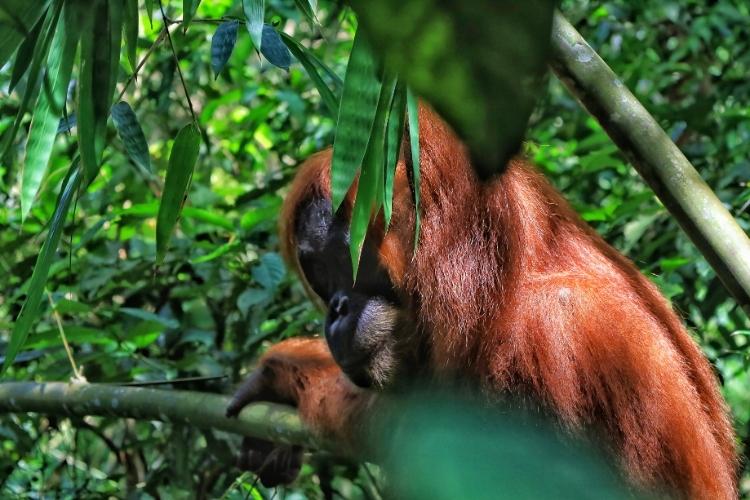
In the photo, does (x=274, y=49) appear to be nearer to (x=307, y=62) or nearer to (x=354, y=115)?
(x=307, y=62)

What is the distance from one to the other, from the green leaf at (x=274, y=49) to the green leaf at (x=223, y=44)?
0.06 metres

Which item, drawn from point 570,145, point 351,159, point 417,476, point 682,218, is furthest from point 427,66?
point 570,145

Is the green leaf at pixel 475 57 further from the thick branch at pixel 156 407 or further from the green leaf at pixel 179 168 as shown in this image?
the thick branch at pixel 156 407

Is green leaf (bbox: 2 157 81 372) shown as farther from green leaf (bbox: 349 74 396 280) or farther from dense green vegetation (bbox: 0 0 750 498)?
dense green vegetation (bbox: 0 0 750 498)

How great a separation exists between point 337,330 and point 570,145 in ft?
6.69

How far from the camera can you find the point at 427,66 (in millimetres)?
318

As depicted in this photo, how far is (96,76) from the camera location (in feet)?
3.06

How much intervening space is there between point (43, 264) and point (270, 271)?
1.31 metres

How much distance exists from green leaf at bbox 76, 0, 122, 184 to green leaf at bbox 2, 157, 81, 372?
3.9 inches

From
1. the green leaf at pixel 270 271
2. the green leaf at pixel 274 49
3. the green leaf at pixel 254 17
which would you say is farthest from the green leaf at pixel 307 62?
the green leaf at pixel 270 271

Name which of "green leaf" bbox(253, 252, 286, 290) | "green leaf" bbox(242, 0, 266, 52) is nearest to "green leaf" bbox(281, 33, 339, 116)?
"green leaf" bbox(242, 0, 266, 52)

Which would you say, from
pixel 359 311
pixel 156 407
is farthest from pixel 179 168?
pixel 156 407

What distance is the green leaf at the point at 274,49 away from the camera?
153cm

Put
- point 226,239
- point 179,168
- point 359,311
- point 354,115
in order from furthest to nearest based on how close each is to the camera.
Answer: point 226,239
point 359,311
point 179,168
point 354,115
